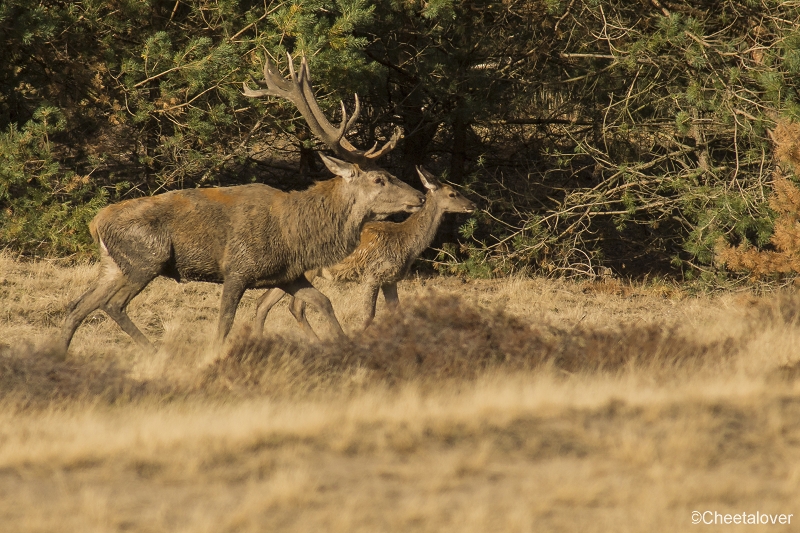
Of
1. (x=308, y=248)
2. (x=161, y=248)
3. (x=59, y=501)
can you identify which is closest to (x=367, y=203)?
(x=308, y=248)

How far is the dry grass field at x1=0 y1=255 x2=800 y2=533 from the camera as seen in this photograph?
522 centimetres

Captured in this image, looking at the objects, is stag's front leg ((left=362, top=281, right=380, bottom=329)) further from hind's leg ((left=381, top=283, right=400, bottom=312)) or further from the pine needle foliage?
the pine needle foliage

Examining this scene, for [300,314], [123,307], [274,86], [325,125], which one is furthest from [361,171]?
[123,307]

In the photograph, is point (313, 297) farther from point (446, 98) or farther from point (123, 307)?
point (446, 98)

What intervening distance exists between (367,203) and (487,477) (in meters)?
5.08

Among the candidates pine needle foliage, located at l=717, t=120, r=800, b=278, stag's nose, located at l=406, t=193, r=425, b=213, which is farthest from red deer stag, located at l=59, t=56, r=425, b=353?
pine needle foliage, located at l=717, t=120, r=800, b=278

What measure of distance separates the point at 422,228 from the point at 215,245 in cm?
312

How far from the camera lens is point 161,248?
9.54 m

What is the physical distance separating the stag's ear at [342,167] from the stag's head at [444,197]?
2.14m

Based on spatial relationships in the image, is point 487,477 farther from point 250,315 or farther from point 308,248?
point 250,315

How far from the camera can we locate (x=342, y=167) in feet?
34.2

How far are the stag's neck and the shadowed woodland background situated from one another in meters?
1.97


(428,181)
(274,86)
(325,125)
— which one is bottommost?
(428,181)

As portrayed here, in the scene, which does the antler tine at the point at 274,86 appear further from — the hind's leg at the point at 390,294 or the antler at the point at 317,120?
the hind's leg at the point at 390,294
